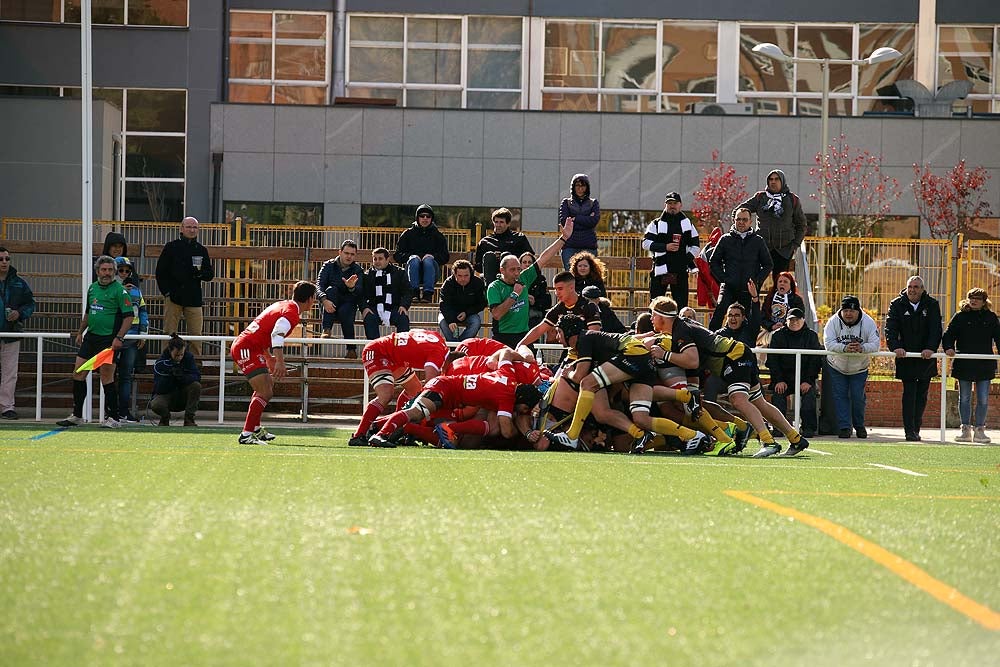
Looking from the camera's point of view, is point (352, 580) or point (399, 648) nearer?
point (399, 648)

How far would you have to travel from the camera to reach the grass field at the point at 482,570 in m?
4.21

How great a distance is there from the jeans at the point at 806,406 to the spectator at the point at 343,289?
561 cm

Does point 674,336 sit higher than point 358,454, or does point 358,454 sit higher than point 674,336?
point 674,336

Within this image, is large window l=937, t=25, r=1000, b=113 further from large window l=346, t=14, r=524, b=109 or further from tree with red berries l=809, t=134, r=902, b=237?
large window l=346, t=14, r=524, b=109

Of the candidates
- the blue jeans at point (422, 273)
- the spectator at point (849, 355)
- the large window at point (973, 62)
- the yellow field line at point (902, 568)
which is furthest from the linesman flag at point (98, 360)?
the large window at point (973, 62)

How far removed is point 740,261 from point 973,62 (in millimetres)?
19153

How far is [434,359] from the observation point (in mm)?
13531

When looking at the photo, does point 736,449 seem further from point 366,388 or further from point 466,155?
point 466,155

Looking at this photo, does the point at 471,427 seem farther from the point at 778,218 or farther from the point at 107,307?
the point at 778,218

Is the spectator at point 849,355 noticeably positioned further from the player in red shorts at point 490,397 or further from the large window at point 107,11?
the large window at point 107,11

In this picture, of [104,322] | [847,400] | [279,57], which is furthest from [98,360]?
[279,57]

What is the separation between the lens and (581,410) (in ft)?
42.0

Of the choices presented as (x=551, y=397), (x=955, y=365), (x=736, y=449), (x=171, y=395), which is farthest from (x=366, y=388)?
(x=955, y=365)

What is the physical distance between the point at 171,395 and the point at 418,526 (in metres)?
10.6
